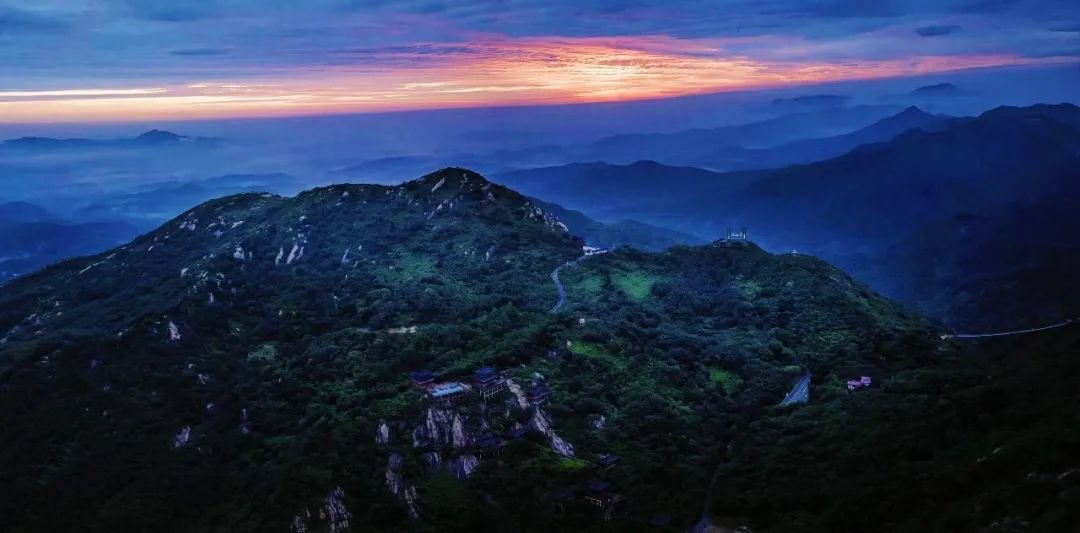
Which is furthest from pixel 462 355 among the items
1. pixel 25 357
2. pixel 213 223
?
pixel 213 223

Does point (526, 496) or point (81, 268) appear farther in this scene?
point (81, 268)

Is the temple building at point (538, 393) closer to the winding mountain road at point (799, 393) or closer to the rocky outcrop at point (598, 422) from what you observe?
the rocky outcrop at point (598, 422)

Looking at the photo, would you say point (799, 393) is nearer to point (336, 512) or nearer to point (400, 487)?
point (400, 487)

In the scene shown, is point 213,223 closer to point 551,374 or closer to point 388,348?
point 388,348

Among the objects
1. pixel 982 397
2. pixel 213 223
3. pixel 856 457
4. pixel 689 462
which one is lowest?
pixel 689 462

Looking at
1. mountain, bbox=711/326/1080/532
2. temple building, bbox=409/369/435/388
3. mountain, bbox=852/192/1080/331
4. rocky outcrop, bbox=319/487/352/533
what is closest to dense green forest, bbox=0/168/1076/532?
rocky outcrop, bbox=319/487/352/533

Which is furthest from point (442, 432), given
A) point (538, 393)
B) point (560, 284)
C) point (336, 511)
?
point (560, 284)
